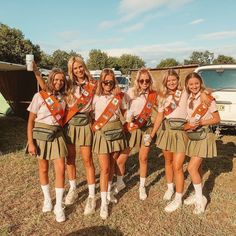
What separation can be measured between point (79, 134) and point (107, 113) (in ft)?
1.49

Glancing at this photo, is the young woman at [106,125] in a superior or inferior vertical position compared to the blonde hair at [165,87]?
inferior

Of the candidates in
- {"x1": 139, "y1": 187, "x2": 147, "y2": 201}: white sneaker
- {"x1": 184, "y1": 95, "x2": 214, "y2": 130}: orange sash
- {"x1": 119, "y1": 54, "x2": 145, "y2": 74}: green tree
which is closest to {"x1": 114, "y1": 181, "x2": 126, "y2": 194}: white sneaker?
{"x1": 139, "y1": 187, "x2": 147, "y2": 201}: white sneaker

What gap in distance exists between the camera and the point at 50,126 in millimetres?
3584

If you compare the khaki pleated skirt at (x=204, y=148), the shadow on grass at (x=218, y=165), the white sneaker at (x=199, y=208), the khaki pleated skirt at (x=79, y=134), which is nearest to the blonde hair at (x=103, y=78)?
the khaki pleated skirt at (x=79, y=134)

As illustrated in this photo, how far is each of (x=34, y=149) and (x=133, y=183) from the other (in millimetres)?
2023

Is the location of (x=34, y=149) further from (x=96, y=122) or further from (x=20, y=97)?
(x=20, y=97)

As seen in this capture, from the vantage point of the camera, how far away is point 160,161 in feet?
20.8

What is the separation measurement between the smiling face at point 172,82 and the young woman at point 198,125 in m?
0.14

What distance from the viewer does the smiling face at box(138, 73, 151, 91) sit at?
4012mm

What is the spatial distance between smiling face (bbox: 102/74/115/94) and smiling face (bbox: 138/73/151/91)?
0.43 metres

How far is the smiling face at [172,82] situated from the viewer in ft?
12.7

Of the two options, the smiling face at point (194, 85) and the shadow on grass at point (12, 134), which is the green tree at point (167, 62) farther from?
the smiling face at point (194, 85)

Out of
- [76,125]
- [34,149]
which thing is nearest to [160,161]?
[76,125]

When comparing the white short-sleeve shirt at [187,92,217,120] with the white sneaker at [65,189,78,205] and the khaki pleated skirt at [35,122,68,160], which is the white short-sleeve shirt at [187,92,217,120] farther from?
the white sneaker at [65,189,78,205]
